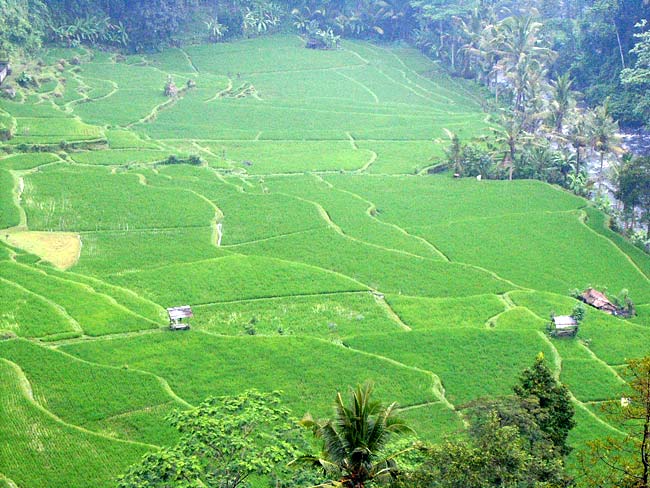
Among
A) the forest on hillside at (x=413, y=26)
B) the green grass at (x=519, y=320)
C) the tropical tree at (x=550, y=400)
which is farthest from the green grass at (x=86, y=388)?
the forest on hillside at (x=413, y=26)

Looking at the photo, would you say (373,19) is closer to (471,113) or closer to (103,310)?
(471,113)

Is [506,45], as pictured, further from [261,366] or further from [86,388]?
[86,388]

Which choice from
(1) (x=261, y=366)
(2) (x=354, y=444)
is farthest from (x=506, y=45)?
(2) (x=354, y=444)

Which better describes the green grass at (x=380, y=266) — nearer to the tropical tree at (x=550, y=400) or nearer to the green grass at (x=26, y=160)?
the tropical tree at (x=550, y=400)

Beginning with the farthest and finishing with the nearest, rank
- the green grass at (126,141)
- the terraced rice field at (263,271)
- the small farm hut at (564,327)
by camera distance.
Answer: the green grass at (126,141), the small farm hut at (564,327), the terraced rice field at (263,271)

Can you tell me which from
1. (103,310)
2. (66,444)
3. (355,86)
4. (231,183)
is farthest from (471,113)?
(66,444)

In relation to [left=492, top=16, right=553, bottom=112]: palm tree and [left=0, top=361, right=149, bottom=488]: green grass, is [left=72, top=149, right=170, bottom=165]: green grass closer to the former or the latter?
[left=492, top=16, right=553, bottom=112]: palm tree

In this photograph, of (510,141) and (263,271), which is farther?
(510,141)
